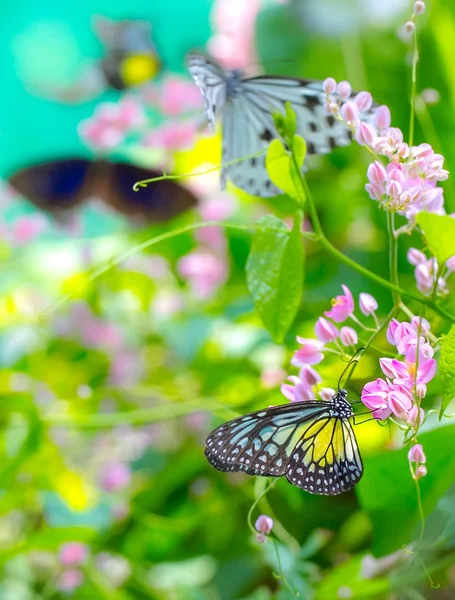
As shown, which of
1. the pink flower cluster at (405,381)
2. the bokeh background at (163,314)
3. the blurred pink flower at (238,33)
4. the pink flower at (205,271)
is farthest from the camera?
the blurred pink flower at (238,33)

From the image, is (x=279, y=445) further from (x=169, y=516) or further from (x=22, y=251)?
(x=22, y=251)

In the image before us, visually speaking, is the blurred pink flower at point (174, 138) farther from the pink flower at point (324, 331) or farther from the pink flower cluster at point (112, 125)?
the pink flower at point (324, 331)

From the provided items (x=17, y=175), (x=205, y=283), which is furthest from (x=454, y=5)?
(x=17, y=175)

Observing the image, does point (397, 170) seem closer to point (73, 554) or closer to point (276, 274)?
point (276, 274)

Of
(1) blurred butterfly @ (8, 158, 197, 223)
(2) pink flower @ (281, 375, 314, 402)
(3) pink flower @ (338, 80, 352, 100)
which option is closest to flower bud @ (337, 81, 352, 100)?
(3) pink flower @ (338, 80, 352, 100)

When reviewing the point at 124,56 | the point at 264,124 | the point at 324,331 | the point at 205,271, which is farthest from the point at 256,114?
the point at 124,56

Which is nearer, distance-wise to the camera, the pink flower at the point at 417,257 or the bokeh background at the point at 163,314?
the pink flower at the point at 417,257

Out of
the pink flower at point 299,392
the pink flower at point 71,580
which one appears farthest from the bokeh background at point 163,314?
the pink flower at point 299,392
